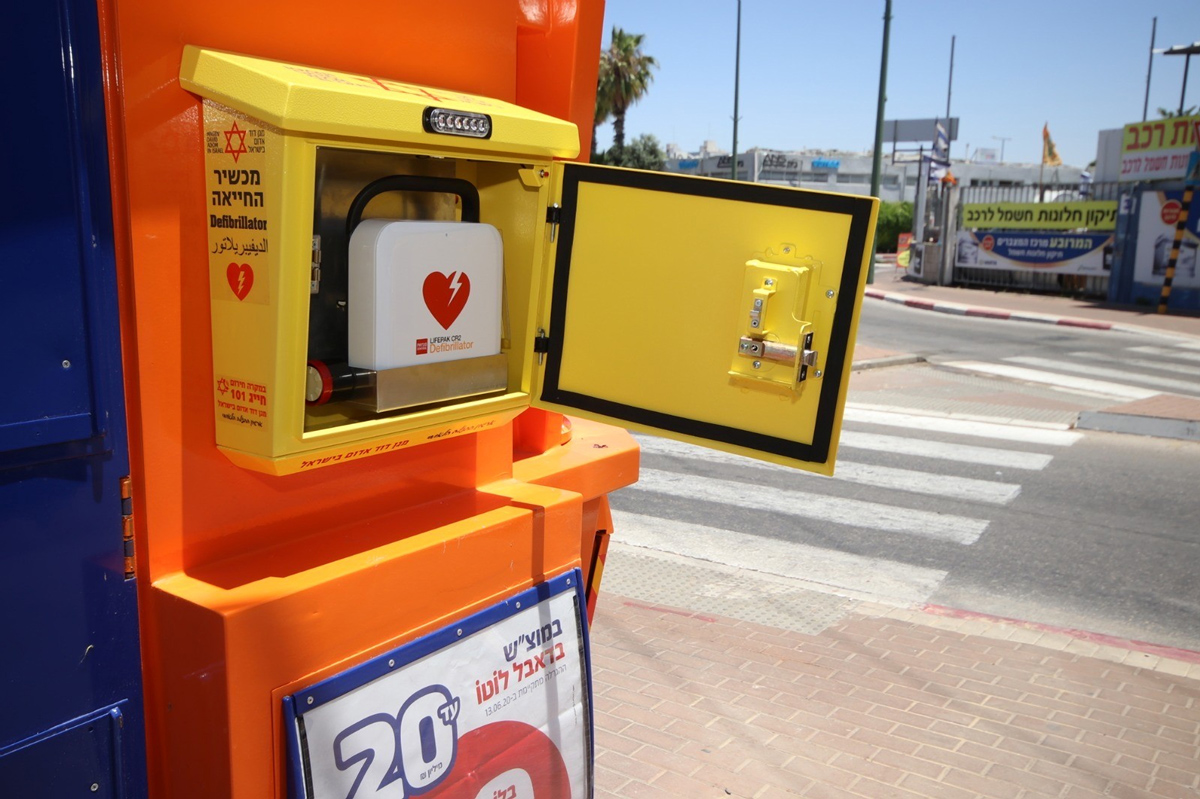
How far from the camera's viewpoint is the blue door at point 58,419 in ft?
5.61

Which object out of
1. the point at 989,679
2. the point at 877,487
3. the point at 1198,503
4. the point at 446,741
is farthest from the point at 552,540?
the point at 1198,503

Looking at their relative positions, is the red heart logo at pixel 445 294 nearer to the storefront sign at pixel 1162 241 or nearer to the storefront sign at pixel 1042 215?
the storefront sign at pixel 1162 241

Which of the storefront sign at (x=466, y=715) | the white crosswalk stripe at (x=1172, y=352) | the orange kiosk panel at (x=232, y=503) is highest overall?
the orange kiosk panel at (x=232, y=503)

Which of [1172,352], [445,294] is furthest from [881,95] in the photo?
[445,294]

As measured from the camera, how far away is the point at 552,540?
2.83 m

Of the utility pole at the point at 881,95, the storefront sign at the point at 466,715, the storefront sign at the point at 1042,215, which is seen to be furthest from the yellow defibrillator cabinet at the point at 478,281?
the storefront sign at the point at 1042,215

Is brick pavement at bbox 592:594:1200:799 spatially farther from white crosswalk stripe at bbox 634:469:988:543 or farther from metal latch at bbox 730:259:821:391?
metal latch at bbox 730:259:821:391

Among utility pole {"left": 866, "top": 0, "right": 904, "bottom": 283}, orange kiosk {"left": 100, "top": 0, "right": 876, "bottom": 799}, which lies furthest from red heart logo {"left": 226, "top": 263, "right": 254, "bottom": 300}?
utility pole {"left": 866, "top": 0, "right": 904, "bottom": 283}

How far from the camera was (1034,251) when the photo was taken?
83.5ft

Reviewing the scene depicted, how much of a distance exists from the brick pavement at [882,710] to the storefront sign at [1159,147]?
69.5 feet

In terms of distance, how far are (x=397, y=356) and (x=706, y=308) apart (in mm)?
768

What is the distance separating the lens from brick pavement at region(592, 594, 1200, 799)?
400 centimetres

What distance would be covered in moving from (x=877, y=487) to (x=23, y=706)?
739 cm

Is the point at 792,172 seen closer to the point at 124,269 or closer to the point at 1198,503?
the point at 1198,503
